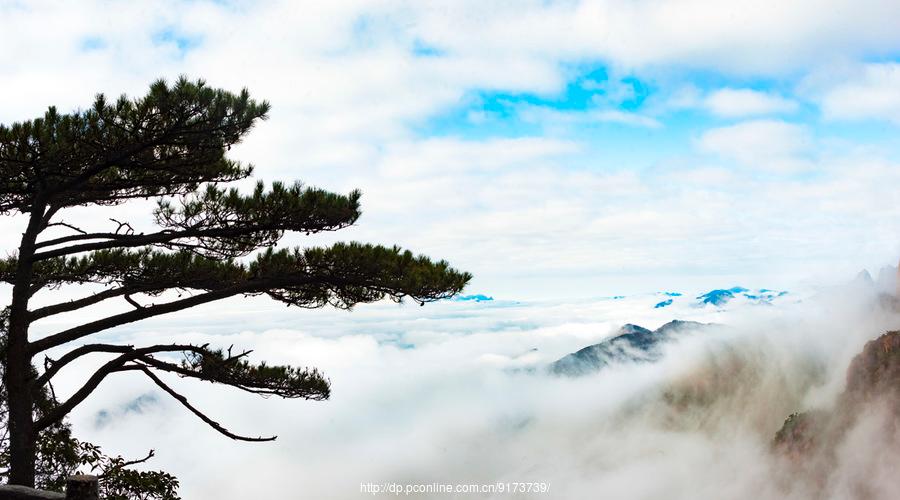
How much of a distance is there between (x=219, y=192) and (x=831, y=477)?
13128 cm

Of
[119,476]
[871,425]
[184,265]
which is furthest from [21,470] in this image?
[871,425]

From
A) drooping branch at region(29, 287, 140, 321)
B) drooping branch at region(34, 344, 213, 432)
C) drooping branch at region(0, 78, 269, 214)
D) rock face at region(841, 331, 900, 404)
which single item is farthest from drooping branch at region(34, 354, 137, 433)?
rock face at region(841, 331, 900, 404)

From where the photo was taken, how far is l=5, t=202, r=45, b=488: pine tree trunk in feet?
32.7

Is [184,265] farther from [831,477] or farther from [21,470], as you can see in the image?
[831,477]

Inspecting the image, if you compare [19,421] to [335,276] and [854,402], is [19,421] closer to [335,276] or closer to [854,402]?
[335,276]

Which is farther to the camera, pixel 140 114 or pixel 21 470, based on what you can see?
pixel 21 470

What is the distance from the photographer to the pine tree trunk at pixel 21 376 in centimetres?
995

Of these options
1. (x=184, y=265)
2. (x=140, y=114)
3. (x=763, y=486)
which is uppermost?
(x=140, y=114)

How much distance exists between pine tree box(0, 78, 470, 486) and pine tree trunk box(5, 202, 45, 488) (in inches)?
0.7

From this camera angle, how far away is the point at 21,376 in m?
10.1

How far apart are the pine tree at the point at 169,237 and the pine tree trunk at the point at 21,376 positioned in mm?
17

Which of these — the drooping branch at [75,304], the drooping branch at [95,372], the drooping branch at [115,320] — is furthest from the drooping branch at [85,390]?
the drooping branch at [75,304]

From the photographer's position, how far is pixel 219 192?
10.2 metres

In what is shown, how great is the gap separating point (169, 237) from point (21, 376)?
2.89 meters
